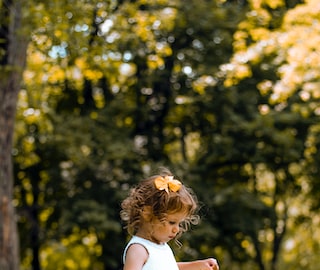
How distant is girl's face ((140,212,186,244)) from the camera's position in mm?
4910

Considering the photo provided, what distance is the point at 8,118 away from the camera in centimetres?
1338

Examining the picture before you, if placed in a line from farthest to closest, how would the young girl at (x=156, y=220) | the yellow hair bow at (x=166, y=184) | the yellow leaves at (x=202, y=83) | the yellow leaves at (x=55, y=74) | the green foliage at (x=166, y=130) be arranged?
the yellow leaves at (x=202, y=83) → the yellow leaves at (x=55, y=74) → the green foliage at (x=166, y=130) → the yellow hair bow at (x=166, y=184) → the young girl at (x=156, y=220)

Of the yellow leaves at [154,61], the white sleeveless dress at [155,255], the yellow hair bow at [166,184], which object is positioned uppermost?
the yellow hair bow at [166,184]

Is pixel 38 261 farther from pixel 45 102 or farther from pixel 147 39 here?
pixel 147 39

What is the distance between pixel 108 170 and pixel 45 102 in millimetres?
1908

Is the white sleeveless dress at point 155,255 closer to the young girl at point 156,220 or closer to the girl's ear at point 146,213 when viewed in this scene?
the young girl at point 156,220

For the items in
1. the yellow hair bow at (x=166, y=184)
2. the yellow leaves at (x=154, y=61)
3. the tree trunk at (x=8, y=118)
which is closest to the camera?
the yellow hair bow at (x=166, y=184)

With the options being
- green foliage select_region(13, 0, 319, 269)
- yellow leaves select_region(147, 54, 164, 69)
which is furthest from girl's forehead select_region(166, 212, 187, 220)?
yellow leaves select_region(147, 54, 164, 69)

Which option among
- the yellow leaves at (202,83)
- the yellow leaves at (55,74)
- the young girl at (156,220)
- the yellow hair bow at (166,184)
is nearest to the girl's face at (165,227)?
the young girl at (156,220)

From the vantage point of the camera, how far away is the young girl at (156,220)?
488cm

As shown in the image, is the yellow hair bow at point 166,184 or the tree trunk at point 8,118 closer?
the yellow hair bow at point 166,184

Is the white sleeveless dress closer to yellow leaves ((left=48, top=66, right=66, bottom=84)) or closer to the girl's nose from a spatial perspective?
the girl's nose

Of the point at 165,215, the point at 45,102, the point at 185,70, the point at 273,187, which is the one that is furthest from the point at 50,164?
the point at 165,215

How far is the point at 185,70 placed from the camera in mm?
18906
